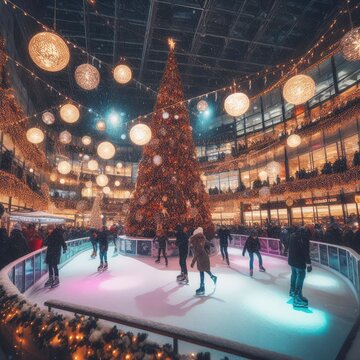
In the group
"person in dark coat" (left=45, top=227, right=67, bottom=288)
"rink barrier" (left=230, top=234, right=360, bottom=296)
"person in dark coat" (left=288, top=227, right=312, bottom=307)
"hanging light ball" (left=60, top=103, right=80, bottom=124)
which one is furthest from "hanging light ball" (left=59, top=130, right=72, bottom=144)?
"person in dark coat" (left=288, top=227, right=312, bottom=307)

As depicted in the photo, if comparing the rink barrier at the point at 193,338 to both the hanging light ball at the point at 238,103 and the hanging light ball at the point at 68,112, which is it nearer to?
the hanging light ball at the point at 238,103

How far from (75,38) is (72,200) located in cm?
1913

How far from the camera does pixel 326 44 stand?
1670 centimetres

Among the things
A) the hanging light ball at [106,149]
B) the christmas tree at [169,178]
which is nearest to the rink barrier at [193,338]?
the hanging light ball at [106,149]

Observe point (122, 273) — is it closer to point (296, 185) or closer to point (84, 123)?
point (296, 185)

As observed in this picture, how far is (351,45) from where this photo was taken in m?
5.32

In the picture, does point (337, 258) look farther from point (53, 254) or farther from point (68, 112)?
point (68, 112)

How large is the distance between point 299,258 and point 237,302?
1631 millimetres

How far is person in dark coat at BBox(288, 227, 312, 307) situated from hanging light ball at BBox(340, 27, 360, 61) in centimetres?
399

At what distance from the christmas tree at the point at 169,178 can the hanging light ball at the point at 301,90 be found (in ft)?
19.5

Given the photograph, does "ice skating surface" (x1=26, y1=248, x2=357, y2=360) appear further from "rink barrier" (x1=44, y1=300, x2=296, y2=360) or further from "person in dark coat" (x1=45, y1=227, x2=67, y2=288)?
"rink barrier" (x1=44, y1=300, x2=296, y2=360)

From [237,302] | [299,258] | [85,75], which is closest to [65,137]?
[85,75]

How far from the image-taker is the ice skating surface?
370 centimetres

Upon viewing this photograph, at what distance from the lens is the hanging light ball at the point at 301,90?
7047mm
